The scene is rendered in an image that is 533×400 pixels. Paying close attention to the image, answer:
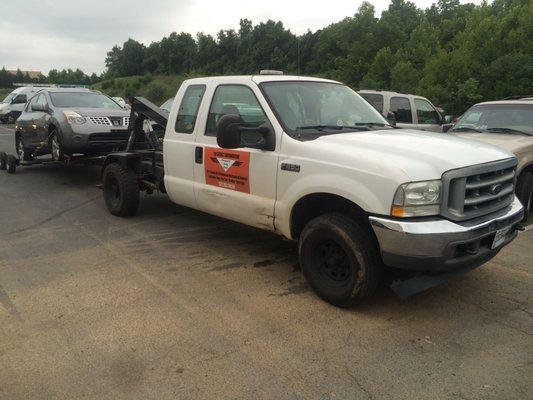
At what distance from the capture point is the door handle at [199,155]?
5198mm

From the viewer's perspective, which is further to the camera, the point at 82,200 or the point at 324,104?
the point at 82,200

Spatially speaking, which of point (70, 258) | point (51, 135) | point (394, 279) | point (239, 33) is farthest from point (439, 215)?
point (239, 33)

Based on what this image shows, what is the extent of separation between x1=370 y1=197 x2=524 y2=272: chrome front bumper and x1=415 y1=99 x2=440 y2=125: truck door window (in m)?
8.27

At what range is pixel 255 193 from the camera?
15.2 feet

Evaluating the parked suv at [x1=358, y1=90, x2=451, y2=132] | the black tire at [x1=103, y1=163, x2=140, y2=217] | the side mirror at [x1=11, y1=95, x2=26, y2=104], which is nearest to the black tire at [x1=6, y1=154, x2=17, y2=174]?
the black tire at [x1=103, y1=163, x2=140, y2=217]

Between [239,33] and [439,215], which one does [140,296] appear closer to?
[439,215]

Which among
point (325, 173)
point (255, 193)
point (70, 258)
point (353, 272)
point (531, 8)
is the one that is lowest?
point (70, 258)

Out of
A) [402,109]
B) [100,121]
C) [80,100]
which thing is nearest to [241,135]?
[100,121]

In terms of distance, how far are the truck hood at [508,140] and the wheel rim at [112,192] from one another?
471cm

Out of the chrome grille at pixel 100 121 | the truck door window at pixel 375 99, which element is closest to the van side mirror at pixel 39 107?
the chrome grille at pixel 100 121

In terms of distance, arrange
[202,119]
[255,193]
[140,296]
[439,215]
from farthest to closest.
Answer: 1. [202,119]
2. [255,193]
3. [140,296]
4. [439,215]

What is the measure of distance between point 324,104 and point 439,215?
1.82 m

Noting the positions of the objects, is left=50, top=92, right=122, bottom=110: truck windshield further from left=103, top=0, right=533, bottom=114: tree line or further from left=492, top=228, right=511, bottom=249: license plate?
left=492, top=228, right=511, bottom=249: license plate

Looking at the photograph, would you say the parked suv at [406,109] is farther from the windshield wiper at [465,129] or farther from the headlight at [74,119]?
the headlight at [74,119]
